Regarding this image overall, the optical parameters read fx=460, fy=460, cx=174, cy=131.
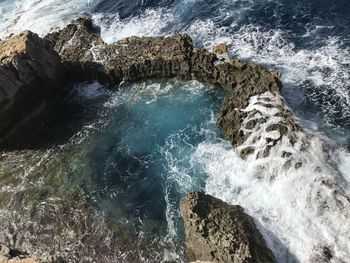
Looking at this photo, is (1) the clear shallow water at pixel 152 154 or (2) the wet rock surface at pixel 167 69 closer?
(1) the clear shallow water at pixel 152 154

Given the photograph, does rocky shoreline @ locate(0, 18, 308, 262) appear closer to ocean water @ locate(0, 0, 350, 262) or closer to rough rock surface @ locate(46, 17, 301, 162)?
rough rock surface @ locate(46, 17, 301, 162)

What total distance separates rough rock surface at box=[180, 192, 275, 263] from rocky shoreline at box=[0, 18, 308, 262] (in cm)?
4

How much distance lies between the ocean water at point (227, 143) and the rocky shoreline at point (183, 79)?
901mm

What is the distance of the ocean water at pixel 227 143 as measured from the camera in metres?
19.6

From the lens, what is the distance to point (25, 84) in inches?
1056

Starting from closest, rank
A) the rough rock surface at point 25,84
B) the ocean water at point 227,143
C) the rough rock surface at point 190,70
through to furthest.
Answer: the ocean water at point 227,143
the rough rock surface at point 190,70
the rough rock surface at point 25,84

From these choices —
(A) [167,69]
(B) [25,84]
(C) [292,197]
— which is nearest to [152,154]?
(A) [167,69]

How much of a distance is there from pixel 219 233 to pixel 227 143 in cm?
675

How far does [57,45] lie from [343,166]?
21.4 metres

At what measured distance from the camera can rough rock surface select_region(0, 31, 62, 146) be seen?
85.9 feet

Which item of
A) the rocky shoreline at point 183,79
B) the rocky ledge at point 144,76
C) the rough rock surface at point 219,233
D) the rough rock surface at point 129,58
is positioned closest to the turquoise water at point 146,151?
the rough rock surface at point 129,58

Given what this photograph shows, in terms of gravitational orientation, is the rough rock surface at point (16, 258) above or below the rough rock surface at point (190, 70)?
above

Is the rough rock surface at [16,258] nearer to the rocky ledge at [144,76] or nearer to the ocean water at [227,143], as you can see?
the ocean water at [227,143]

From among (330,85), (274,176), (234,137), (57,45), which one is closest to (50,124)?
(57,45)
